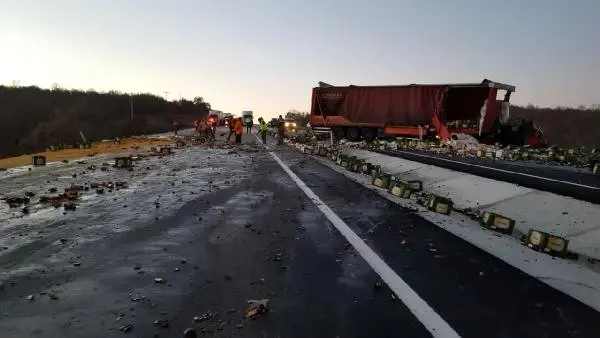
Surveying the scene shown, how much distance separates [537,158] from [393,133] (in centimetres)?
1052

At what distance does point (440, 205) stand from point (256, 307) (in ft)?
17.9

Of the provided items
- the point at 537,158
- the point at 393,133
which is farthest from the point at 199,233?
the point at 393,133

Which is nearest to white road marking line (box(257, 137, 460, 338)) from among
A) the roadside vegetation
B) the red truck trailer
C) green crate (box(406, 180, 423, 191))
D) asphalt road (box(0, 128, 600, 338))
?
asphalt road (box(0, 128, 600, 338))

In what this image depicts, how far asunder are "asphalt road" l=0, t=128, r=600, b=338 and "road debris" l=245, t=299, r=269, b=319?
53 millimetres

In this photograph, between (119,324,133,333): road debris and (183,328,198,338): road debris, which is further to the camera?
(119,324,133,333): road debris

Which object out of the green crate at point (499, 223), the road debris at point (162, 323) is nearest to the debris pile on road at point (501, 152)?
the green crate at point (499, 223)

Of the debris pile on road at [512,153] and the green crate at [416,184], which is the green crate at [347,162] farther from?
the debris pile on road at [512,153]

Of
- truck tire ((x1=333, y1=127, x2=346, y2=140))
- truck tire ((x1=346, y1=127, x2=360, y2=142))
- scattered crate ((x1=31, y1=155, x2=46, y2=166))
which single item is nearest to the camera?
scattered crate ((x1=31, y1=155, x2=46, y2=166))

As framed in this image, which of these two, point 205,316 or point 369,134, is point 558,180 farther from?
point 369,134

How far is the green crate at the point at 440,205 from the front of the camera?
27.9 feet

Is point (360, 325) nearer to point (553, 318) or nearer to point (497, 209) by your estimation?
point (553, 318)

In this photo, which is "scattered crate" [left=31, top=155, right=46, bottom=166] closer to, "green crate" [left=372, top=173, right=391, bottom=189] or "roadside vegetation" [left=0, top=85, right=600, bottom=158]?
"green crate" [left=372, top=173, right=391, bottom=189]

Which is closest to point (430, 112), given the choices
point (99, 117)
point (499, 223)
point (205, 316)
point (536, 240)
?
point (499, 223)

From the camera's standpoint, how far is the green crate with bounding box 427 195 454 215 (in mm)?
→ 8500
